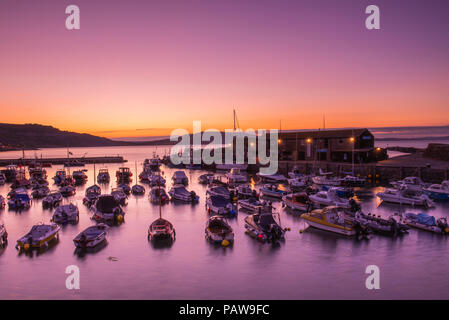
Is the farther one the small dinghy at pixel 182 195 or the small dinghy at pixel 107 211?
the small dinghy at pixel 182 195

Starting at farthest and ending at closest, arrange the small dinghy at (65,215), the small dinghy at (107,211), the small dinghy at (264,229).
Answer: the small dinghy at (107,211) → the small dinghy at (65,215) → the small dinghy at (264,229)

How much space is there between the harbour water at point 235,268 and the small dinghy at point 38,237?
0.70m

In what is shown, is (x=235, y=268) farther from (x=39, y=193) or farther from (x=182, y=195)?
(x=39, y=193)

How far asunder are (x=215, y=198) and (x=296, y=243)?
11961 millimetres

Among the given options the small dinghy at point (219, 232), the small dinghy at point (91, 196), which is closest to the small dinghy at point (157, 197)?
the small dinghy at point (91, 196)

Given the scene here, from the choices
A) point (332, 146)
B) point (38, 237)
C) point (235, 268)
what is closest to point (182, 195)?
point (38, 237)

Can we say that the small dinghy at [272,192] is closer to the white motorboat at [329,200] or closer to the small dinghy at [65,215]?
the white motorboat at [329,200]

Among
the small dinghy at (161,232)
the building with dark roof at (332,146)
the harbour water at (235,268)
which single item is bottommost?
the harbour water at (235,268)

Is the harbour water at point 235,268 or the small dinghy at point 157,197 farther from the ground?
the small dinghy at point 157,197

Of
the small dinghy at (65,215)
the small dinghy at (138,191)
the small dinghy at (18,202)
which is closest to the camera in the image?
the small dinghy at (65,215)

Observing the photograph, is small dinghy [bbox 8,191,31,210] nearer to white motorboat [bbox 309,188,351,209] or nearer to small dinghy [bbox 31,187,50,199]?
small dinghy [bbox 31,187,50,199]

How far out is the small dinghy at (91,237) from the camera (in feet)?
71.5
